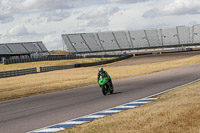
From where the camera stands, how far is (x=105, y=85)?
1880cm

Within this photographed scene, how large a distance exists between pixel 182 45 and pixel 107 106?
372 feet

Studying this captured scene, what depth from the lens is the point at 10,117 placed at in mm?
12500

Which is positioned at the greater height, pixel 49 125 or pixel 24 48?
pixel 24 48

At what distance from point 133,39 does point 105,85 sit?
115125 mm

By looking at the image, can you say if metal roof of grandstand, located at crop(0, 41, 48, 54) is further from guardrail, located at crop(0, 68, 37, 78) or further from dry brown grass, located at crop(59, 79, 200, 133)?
dry brown grass, located at crop(59, 79, 200, 133)

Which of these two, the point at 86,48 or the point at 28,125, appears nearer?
the point at 28,125

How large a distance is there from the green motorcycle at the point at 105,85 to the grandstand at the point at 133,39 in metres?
108

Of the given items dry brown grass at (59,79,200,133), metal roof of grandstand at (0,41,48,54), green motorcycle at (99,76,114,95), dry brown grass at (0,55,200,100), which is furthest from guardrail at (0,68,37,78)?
metal roof of grandstand at (0,41,48,54)

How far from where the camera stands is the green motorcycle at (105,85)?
1844 cm

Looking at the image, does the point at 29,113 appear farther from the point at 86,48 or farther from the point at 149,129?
the point at 86,48

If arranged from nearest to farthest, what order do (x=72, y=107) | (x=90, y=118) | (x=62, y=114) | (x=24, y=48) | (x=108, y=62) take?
(x=90, y=118) → (x=62, y=114) → (x=72, y=107) → (x=108, y=62) → (x=24, y=48)

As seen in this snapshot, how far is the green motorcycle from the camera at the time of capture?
18438 millimetres

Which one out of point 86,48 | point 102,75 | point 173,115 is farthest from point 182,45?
point 173,115

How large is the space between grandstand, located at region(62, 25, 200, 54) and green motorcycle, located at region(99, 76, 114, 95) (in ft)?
356
